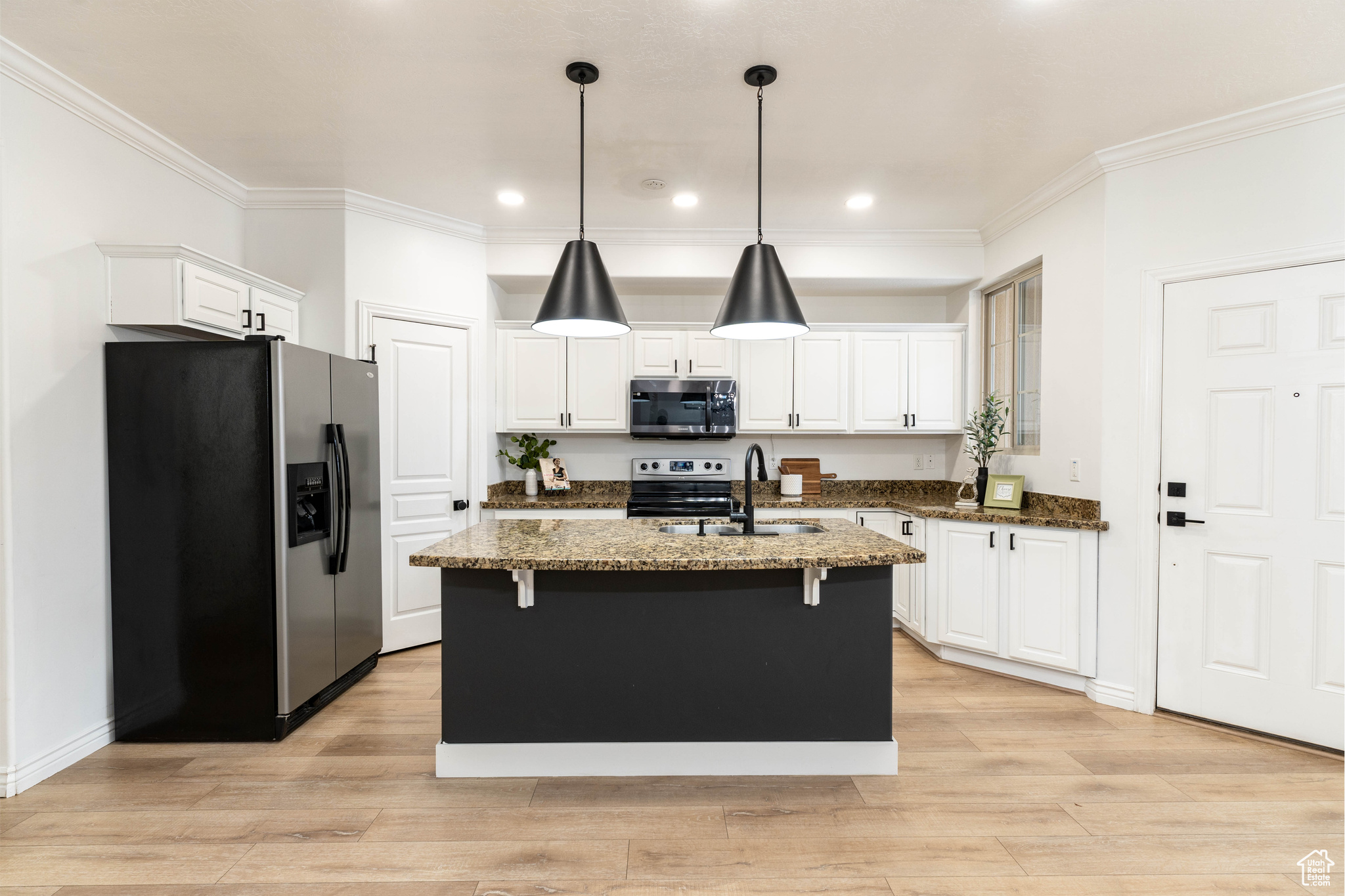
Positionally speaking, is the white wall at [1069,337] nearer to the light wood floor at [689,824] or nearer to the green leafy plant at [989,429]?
the green leafy plant at [989,429]

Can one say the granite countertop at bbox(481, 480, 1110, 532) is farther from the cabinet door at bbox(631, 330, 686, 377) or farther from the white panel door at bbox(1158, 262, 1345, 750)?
the cabinet door at bbox(631, 330, 686, 377)

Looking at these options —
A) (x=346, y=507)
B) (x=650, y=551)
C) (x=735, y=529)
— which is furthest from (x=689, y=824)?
(x=346, y=507)

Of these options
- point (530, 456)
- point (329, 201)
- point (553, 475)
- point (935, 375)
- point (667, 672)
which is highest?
point (329, 201)

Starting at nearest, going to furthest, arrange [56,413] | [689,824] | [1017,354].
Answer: [689,824], [56,413], [1017,354]

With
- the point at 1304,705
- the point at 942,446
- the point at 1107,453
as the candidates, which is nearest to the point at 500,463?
the point at 942,446

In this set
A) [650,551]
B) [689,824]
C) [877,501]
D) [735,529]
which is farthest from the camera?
[877,501]

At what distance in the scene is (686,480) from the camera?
4793 mm

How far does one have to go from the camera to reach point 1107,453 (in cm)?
317

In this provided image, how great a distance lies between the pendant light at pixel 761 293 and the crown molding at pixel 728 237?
5.85 feet

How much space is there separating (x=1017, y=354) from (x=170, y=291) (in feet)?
14.5

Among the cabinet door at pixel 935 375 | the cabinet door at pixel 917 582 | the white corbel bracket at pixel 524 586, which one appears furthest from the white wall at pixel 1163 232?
the white corbel bracket at pixel 524 586

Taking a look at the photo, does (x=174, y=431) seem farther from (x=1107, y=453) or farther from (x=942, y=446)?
(x=942, y=446)

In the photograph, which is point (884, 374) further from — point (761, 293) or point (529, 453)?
point (529, 453)

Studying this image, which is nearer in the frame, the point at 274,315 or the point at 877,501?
the point at 274,315
